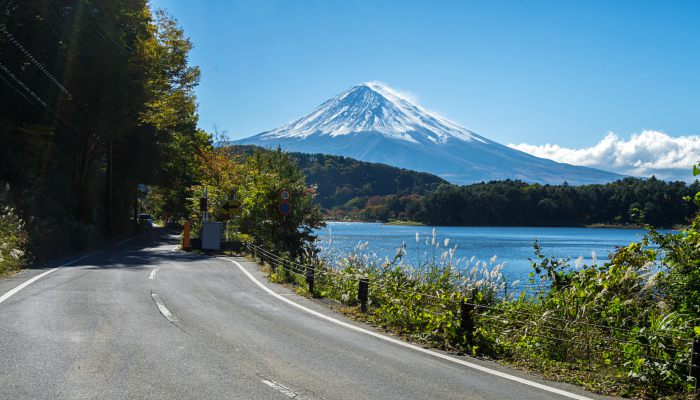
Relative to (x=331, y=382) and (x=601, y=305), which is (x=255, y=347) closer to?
(x=331, y=382)

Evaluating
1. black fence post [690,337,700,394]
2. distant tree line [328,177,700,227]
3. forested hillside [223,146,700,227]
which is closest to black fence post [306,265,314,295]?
black fence post [690,337,700,394]

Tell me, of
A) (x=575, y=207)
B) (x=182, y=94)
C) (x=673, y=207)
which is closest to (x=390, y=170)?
(x=575, y=207)

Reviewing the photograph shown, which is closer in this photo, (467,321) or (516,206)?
(467,321)

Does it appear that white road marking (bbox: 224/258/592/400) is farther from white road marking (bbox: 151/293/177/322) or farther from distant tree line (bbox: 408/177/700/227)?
distant tree line (bbox: 408/177/700/227)

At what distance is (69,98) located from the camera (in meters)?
30.5

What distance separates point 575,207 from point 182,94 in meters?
75.2

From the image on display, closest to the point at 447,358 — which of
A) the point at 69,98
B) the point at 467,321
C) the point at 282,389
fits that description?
the point at 467,321

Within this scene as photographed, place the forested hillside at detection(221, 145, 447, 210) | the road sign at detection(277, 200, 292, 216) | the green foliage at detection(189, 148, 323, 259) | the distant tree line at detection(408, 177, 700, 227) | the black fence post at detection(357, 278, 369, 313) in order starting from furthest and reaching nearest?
the forested hillside at detection(221, 145, 447, 210), the distant tree line at detection(408, 177, 700, 227), the green foliage at detection(189, 148, 323, 259), the road sign at detection(277, 200, 292, 216), the black fence post at detection(357, 278, 369, 313)

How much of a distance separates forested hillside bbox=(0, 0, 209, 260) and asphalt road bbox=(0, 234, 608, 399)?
38.8 feet

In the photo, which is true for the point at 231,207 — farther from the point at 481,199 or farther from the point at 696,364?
the point at 481,199

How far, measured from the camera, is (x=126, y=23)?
1277 inches

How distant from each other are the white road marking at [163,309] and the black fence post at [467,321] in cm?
472

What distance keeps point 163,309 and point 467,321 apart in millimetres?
5642

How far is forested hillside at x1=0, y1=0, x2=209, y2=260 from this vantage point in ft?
86.9
